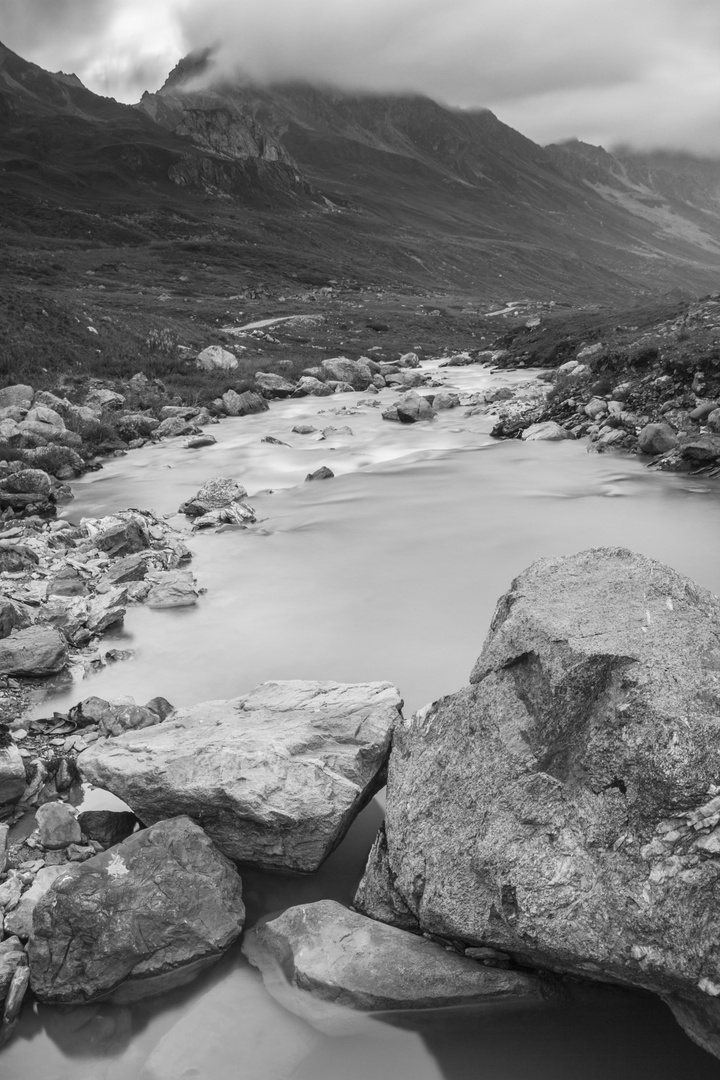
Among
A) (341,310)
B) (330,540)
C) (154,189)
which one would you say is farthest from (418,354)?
(154,189)

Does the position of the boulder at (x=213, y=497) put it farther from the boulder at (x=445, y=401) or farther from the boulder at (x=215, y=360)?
the boulder at (x=215, y=360)

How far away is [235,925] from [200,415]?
95.3ft

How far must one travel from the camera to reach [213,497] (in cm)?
2039

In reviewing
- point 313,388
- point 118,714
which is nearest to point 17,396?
point 313,388

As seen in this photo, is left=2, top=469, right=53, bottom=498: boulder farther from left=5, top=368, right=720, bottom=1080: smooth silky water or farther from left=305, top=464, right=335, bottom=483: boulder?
left=305, top=464, right=335, bottom=483: boulder

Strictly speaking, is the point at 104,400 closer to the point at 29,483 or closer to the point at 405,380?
the point at 29,483

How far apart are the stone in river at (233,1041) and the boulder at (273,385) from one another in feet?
119

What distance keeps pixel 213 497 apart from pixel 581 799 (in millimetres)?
16099

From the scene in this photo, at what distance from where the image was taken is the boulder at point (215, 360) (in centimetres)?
4309

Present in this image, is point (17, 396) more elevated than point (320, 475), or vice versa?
point (17, 396)

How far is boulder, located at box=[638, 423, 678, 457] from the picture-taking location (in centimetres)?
2430

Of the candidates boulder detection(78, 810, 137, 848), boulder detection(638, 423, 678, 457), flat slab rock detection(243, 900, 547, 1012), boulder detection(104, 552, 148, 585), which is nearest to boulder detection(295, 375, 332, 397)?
boulder detection(638, 423, 678, 457)

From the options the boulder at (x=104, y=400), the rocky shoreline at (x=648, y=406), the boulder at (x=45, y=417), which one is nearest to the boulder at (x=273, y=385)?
the boulder at (x=104, y=400)

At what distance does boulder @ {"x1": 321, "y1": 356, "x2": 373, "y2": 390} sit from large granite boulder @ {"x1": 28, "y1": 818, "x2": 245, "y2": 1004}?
39184mm
